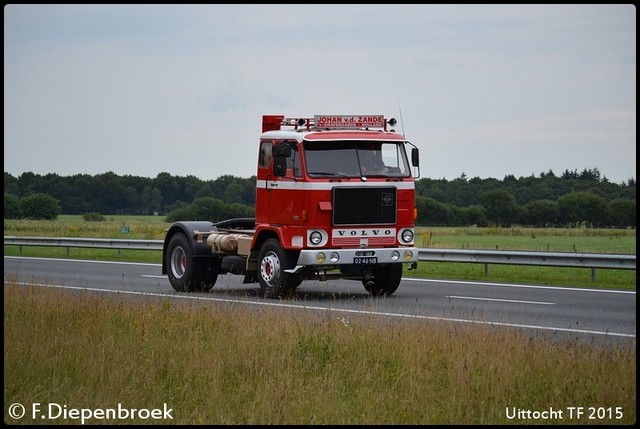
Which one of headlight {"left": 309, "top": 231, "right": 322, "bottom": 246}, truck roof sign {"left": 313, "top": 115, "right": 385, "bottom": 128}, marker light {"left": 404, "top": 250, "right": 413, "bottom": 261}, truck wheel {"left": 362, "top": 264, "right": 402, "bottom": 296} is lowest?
truck wheel {"left": 362, "top": 264, "right": 402, "bottom": 296}

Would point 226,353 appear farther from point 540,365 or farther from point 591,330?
point 591,330

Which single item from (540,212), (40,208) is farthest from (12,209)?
(540,212)

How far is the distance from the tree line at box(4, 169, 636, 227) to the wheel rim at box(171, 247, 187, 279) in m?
49.6

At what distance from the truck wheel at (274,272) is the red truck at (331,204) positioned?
0.06 feet

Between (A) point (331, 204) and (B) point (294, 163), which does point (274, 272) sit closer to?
(A) point (331, 204)

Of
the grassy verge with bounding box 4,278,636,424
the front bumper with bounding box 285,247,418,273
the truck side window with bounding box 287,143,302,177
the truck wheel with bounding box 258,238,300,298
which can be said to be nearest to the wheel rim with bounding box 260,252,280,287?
the truck wheel with bounding box 258,238,300,298

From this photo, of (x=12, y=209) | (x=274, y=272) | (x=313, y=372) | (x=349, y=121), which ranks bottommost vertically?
(x=313, y=372)

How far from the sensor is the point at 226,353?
12164mm

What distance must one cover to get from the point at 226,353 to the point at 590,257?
13140mm

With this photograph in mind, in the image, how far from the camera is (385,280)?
2125 cm

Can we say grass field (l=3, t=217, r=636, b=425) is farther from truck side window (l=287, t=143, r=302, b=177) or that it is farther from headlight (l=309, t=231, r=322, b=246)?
truck side window (l=287, t=143, r=302, b=177)

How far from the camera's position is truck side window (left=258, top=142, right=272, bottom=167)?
Result: 21.0 meters

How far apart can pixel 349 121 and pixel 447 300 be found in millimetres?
3673

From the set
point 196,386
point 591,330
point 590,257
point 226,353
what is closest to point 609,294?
point 590,257
